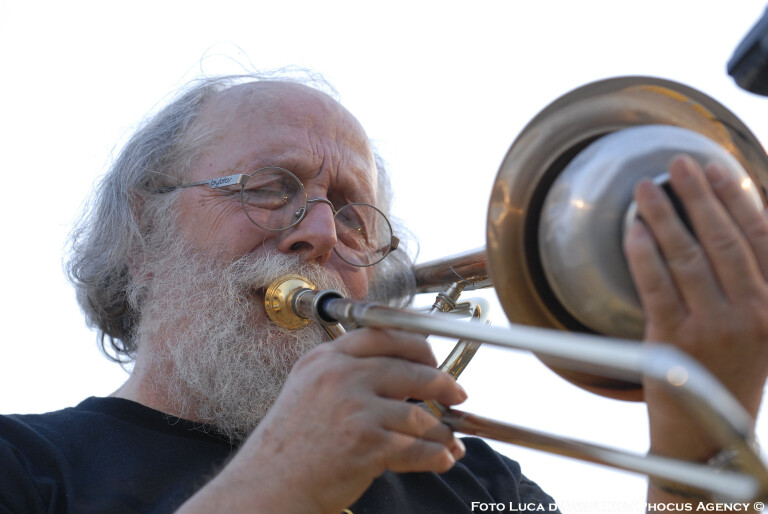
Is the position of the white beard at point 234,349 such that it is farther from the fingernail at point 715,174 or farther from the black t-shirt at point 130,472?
the fingernail at point 715,174

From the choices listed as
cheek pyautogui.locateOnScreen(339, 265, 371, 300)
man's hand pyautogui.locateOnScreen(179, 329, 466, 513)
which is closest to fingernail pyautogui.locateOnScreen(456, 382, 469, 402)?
man's hand pyautogui.locateOnScreen(179, 329, 466, 513)

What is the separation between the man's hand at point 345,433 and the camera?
4.23 feet

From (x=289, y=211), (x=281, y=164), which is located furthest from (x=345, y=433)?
(x=281, y=164)

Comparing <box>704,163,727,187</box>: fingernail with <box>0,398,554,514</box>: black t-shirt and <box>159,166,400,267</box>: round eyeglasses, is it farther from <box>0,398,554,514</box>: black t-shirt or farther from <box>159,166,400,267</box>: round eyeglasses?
<box>159,166,400,267</box>: round eyeglasses

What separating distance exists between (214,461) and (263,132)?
102 cm

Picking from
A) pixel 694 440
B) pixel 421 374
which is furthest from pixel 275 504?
pixel 694 440

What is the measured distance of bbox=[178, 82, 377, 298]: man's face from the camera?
2211 mm

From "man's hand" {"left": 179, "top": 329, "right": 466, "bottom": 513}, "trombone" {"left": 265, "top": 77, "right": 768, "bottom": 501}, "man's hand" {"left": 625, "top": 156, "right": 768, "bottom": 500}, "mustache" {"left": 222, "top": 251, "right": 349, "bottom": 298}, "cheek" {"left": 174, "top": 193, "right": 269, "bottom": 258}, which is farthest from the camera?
"cheek" {"left": 174, "top": 193, "right": 269, "bottom": 258}

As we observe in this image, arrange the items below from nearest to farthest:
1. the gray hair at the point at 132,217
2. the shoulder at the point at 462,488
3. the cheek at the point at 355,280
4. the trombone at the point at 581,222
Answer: the trombone at the point at 581,222, the shoulder at the point at 462,488, the cheek at the point at 355,280, the gray hair at the point at 132,217

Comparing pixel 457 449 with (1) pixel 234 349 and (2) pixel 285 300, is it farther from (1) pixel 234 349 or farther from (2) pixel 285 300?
(1) pixel 234 349

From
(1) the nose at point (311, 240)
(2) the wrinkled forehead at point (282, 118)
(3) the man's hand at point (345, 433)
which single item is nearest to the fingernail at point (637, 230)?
(3) the man's hand at point (345, 433)

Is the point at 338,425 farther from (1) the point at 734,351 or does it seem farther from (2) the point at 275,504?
(1) the point at 734,351

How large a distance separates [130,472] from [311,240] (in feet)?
2.56

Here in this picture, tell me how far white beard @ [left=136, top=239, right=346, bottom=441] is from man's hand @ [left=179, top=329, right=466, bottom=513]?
0.75 m
